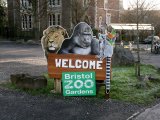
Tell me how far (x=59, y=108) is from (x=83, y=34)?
8.09 feet

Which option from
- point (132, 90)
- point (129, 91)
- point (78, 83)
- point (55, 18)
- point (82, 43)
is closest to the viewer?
point (78, 83)

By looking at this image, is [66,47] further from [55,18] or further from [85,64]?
[55,18]

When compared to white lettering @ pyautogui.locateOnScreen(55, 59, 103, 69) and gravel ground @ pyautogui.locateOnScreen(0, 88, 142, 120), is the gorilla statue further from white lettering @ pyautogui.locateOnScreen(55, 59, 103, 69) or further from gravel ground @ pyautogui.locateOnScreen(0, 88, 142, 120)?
gravel ground @ pyautogui.locateOnScreen(0, 88, 142, 120)

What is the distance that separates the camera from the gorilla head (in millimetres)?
9008

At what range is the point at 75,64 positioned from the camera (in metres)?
8.90

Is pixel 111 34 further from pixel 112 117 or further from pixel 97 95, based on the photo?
pixel 112 117

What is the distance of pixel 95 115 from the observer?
7113 millimetres

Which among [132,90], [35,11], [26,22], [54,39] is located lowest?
[132,90]

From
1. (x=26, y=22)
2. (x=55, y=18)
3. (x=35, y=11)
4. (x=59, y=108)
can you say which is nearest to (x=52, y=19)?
(x=55, y=18)

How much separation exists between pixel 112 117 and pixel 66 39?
3.09m

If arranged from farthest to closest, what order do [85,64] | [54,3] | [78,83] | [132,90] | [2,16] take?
[2,16], [54,3], [132,90], [85,64], [78,83]

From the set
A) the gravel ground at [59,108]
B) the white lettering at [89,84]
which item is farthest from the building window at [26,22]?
the white lettering at [89,84]

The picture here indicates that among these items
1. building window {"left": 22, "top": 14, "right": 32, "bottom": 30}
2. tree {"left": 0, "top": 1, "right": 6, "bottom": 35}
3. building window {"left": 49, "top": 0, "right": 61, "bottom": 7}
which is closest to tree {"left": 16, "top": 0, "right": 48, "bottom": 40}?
building window {"left": 49, "top": 0, "right": 61, "bottom": 7}

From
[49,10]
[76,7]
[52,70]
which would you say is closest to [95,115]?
[52,70]
